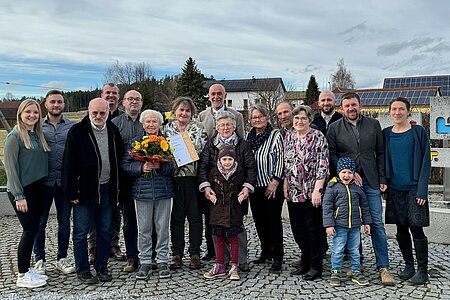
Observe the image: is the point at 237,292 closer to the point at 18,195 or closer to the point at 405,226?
the point at 405,226

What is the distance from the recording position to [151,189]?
17.6 feet

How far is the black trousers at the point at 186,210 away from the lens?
5.61 meters

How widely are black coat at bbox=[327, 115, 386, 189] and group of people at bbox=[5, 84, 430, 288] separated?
0.5 inches

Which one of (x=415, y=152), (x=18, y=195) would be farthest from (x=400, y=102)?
(x=18, y=195)

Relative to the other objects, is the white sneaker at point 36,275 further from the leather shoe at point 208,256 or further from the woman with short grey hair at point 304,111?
the woman with short grey hair at point 304,111

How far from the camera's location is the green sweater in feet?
16.3

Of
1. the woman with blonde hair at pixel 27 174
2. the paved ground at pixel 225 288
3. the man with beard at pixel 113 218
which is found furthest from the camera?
the man with beard at pixel 113 218

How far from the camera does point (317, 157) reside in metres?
5.15

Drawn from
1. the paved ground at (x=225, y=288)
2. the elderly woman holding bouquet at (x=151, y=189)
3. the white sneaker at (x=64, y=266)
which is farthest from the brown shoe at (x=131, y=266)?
the white sneaker at (x=64, y=266)

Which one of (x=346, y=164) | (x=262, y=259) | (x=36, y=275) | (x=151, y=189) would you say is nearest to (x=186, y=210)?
(x=151, y=189)

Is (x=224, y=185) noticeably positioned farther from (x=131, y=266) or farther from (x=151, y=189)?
(x=131, y=266)

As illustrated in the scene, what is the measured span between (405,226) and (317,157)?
1368 mm

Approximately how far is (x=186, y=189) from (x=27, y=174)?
1854 mm

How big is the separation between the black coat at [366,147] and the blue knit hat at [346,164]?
0.46ft
